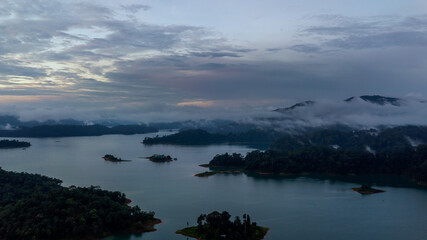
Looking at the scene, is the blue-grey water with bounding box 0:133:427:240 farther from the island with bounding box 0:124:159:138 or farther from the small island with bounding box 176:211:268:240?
the island with bounding box 0:124:159:138

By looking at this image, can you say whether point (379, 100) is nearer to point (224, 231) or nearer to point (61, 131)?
point (61, 131)

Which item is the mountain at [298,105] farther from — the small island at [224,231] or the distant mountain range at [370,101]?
the small island at [224,231]

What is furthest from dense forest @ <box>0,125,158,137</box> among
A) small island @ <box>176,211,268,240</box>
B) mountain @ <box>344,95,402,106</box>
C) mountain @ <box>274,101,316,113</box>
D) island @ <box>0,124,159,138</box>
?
small island @ <box>176,211,268,240</box>

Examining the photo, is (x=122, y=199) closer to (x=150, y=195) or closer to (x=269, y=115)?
(x=150, y=195)

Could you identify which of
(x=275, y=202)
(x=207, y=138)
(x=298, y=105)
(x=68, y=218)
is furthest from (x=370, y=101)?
(x=68, y=218)

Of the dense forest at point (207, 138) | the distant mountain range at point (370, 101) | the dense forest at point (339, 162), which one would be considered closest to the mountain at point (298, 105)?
the distant mountain range at point (370, 101)
